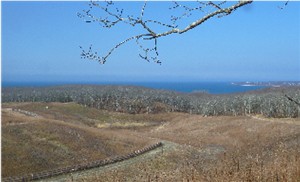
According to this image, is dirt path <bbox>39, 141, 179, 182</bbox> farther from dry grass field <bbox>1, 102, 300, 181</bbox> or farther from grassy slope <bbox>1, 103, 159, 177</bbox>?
grassy slope <bbox>1, 103, 159, 177</bbox>

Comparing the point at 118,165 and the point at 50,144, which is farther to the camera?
the point at 50,144

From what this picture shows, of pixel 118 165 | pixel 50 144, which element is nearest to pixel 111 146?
pixel 50 144

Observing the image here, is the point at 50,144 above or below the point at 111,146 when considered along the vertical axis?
above

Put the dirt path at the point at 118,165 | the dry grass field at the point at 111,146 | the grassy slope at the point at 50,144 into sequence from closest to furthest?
the dirt path at the point at 118,165 → the dry grass field at the point at 111,146 → the grassy slope at the point at 50,144

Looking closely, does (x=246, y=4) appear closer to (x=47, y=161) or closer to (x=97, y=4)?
(x=97, y=4)

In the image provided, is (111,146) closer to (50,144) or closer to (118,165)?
(50,144)

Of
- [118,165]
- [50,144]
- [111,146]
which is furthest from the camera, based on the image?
[111,146]

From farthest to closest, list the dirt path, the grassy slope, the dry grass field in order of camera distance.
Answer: the grassy slope
the dry grass field
the dirt path

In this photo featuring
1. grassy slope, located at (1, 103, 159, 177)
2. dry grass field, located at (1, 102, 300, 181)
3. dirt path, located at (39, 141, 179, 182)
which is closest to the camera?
dirt path, located at (39, 141, 179, 182)

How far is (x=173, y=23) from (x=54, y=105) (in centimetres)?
13670

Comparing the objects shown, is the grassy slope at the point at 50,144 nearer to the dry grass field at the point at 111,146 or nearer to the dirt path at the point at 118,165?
the dry grass field at the point at 111,146

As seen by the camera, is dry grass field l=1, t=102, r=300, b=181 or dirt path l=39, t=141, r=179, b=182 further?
dry grass field l=1, t=102, r=300, b=181

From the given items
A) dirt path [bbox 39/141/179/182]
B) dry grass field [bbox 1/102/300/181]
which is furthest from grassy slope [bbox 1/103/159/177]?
dirt path [bbox 39/141/179/182]

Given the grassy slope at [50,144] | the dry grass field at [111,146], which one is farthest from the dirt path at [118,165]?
the grassy slope at [50,144]
